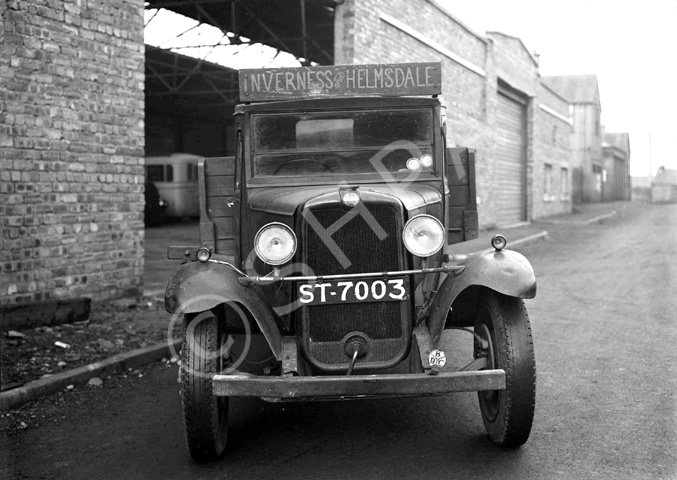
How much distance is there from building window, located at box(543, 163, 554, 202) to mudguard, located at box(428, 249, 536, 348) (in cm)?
2594

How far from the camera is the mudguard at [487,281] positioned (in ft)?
13.7

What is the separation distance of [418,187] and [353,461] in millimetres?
1789

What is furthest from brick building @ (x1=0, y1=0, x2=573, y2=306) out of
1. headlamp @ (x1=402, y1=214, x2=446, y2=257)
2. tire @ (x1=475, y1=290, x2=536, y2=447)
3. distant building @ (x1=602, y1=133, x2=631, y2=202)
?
distant building @ (x1=602, y1=133, x2=631, y2=202)

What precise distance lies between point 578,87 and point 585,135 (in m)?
3.88

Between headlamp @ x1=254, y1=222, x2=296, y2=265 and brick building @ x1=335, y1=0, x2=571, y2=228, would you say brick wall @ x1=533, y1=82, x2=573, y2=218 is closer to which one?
brick building @ x1=335, y1=0, x2=571, y2=228

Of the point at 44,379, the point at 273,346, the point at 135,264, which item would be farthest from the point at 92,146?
the point at 273,346

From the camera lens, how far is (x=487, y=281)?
4215 mm

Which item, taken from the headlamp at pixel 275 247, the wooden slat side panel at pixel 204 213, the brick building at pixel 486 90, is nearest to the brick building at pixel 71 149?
the wooden slat side panel at pixel 204 213

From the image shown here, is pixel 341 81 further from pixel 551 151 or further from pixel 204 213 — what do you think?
pixel 551 151

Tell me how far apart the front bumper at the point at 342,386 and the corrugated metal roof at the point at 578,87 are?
169ft

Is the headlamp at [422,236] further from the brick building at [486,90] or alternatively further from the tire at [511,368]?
the brick building at [486,90]

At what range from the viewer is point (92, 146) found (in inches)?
320

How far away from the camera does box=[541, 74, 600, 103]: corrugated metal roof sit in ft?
173

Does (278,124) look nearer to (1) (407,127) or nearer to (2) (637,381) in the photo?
(1) (407,127)
